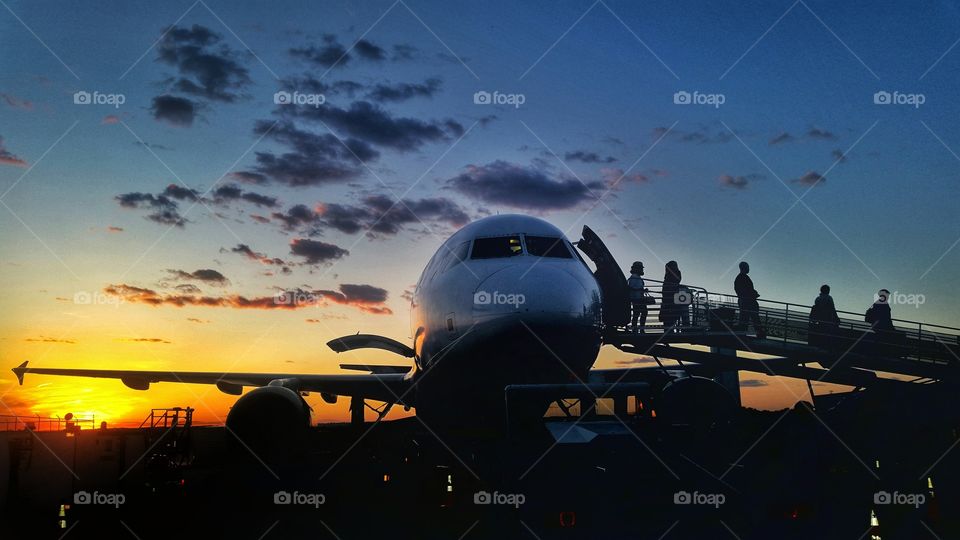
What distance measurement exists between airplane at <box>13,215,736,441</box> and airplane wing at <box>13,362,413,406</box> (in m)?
1.90

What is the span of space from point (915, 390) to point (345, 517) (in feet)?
26.0

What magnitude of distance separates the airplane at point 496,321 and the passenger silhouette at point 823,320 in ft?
16.0

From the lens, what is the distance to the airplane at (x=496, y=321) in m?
9.75

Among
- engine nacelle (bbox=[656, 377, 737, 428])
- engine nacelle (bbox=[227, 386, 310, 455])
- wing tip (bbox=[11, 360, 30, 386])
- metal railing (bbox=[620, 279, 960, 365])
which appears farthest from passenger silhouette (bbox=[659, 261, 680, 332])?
wing tip (bbox=[11, 360, 30, 386])

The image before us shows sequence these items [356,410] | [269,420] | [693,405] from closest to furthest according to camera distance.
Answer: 1. [693,405]
2. [269,420]
3. [356,410]

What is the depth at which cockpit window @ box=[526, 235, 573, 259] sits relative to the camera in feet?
39.0

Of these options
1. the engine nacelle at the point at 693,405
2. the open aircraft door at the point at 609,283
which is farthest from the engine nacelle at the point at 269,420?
the open aircraft door at the point at 609,283

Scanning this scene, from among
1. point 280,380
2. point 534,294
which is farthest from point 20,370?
point 534,294

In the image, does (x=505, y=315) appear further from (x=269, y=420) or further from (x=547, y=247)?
(x=269, y=420)

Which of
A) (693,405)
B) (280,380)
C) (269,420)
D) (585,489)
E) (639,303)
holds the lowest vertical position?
(585,489)

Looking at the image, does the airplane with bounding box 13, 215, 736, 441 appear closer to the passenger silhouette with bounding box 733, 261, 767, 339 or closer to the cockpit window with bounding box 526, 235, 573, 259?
the cockpit window with bounding box 526, 235, 573, 259

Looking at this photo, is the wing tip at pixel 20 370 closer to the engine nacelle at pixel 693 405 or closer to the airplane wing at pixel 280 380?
the airplane wing at pixel 280 380

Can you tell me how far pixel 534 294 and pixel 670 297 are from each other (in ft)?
25.7

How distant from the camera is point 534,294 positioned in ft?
32.3
